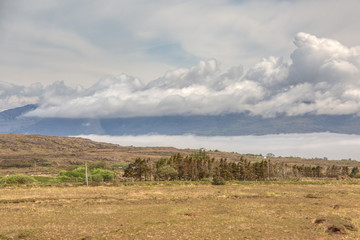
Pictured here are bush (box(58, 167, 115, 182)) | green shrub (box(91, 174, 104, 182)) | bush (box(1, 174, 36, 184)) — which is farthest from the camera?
bush (box(58, 167, 115, 182))

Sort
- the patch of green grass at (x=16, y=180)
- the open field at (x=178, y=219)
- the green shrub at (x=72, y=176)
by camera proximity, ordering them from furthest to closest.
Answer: the green shrub at (x=72, y=176), the patch of green grass at (x=16, y=180), the open field at (x=178, y=219)

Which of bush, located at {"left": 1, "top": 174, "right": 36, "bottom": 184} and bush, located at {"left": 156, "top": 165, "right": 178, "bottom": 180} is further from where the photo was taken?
bush, located at {"left": 156, "top": 165, "right": 178, "bottom": 180}

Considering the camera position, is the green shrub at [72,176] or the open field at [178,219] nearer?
the open field at [178,219]

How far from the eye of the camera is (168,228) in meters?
29.8

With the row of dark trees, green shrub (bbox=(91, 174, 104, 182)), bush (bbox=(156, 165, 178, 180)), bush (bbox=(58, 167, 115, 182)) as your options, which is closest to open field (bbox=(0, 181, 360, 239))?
green shrub (bbox=(91, 174, 104, 182))

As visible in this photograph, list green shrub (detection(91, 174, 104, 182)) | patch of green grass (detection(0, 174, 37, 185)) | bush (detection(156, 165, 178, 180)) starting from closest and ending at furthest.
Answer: patch of green grass (detection(0, 174, 37, 185)), green shrub (detection(91, 174, 104, 182)), bush (detection(156, 165, 178, 180))

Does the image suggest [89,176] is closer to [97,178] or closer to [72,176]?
[97,178]

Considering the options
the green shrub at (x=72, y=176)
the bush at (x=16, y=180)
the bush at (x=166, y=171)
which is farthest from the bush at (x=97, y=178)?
the bush at (x=166, y=171)

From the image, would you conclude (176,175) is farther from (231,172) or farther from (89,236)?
(89,236)

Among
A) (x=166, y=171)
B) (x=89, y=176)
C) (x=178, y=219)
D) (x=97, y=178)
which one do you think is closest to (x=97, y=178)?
(x=97, y=178)

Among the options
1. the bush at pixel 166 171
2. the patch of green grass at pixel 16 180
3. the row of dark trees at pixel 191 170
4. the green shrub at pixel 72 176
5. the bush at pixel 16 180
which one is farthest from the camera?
the row of dark trees at pixel 191 170

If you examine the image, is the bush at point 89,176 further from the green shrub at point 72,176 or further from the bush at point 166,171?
the bush at point 166,171

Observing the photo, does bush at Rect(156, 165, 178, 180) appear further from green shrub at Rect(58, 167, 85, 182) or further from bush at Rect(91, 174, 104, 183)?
green shrub at Rect(58, 167, 85, 182)

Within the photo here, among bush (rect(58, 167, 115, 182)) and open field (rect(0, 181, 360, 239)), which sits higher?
open field (rect(0, 181, 360, 239))
